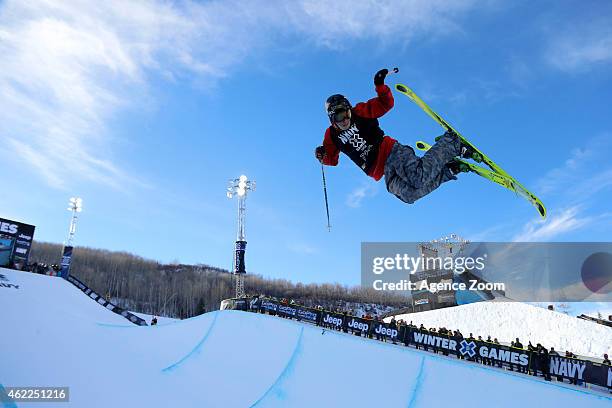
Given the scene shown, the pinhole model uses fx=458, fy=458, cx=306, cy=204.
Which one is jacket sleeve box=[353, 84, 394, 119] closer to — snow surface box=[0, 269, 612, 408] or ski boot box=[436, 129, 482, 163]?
ski boot box=[436, 129, 482, 163]

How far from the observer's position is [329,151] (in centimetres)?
680

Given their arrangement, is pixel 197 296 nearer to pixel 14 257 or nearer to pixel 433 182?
pixel 14 257

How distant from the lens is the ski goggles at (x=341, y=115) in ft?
19.2

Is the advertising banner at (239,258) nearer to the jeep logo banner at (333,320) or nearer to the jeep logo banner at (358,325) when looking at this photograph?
the jeep logo banner at (333,320)

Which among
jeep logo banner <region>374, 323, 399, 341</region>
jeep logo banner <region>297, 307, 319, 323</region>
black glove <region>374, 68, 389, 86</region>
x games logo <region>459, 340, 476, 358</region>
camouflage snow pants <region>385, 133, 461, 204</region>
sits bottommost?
x games logo <region>459, 340, 476, 358</region>

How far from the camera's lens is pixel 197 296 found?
7744 cm

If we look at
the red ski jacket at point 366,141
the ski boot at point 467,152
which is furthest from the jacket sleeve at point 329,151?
the ski boot at point 467,152

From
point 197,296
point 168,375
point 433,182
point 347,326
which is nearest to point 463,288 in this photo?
point 347,326

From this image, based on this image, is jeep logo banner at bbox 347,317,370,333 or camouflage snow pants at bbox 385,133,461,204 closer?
camouflage snow pants at bbox 385,133,461,204

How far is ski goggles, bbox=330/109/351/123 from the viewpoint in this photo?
19.2ft

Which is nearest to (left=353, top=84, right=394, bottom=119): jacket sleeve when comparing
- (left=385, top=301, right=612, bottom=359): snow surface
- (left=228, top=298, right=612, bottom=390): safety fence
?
(left=228, top=298, right=612, bottom=390): safety fence

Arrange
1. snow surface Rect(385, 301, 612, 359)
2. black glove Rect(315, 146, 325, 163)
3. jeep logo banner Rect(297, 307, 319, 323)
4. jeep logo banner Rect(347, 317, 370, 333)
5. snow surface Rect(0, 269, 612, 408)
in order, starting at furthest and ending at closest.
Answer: snow surface Rect(385, 301, 612, 359)
jeep logo banner Rect(297, 307, 319, 323)
jeep logo banner Rect(347, 317, 370, 333)
snow surface Rect(0, 269, 612, 408)
black glove Rect(315, 146, 325, 163)

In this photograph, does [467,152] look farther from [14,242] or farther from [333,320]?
[14,242]

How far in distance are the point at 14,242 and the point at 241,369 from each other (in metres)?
25.5
